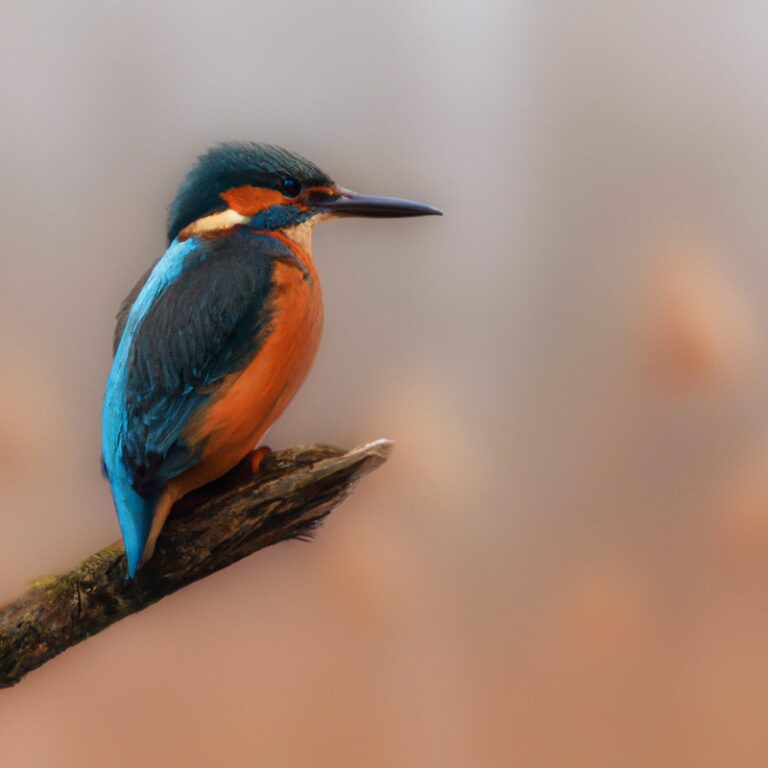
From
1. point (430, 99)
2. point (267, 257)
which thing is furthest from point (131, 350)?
point (430, 99)

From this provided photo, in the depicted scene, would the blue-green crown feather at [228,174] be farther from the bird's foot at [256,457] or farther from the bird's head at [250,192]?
the bird's foot at [256,457]

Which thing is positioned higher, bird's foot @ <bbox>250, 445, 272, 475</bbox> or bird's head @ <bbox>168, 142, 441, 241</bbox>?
bird's head @ <bbox>168, 142, 441, 241</bbox>

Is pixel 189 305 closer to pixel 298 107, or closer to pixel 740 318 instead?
pixel 298 107

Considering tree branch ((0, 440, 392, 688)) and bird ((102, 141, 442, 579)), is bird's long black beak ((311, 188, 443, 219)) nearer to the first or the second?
bird ((102, 141, 442, 579))

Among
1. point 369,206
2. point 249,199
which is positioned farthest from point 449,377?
point 249,199

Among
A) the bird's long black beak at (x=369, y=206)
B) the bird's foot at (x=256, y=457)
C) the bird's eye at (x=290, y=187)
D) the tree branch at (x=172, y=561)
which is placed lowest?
the tree branch at (x=172, y=561)

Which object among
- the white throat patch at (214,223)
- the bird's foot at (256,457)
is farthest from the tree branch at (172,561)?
the white throat patch at (214,223)

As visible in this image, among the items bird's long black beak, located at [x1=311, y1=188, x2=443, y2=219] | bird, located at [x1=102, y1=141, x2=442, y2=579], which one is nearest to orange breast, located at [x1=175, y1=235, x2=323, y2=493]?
bird, located at [x1=102, y1=141, x2=442, y2=579]

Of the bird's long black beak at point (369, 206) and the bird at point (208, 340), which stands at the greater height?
the bird's long black beak at point (369, 206)
